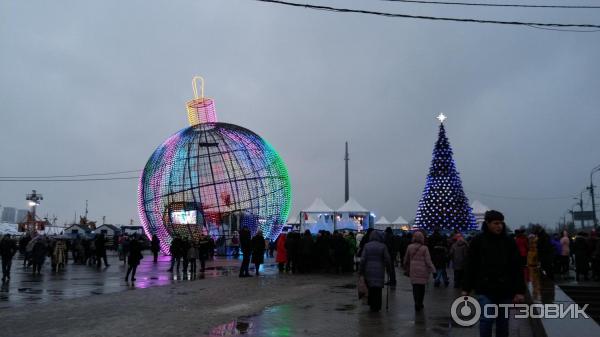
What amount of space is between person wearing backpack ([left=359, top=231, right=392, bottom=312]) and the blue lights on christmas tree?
2750 centimetres

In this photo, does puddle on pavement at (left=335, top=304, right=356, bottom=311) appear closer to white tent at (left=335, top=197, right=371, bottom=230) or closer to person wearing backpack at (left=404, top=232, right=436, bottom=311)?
person wearing backpack at (left=404, top=232, right=436, bottom=311)

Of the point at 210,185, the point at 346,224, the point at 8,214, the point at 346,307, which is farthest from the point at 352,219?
the point at 8,214

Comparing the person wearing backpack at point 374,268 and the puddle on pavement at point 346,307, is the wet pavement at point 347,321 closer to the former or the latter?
the puddle on pavement at point 346,307

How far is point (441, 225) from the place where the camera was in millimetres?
37094

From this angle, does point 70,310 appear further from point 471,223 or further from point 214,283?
point 471,223

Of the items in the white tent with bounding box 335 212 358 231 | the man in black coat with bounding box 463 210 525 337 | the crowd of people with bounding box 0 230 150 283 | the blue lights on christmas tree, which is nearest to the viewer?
the man in black coat with bounding box 463 210 525 337

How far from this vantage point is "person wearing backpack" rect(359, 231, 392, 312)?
10148 mm

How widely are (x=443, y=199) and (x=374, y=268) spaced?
28.5 meters

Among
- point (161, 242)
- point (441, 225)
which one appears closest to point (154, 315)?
point (161, 242)

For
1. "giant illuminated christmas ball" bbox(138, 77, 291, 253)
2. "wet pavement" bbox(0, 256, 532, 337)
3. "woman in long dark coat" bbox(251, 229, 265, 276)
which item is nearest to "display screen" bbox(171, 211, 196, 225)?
"giant illuminated christmas ball" bbox(138, 77, 291, 253)

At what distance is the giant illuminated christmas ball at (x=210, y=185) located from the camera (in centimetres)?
2489

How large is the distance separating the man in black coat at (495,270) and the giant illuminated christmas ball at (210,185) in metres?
19.8

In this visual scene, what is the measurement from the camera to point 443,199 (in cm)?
3731

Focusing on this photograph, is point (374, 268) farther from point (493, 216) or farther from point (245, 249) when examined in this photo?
point (245, 249)
